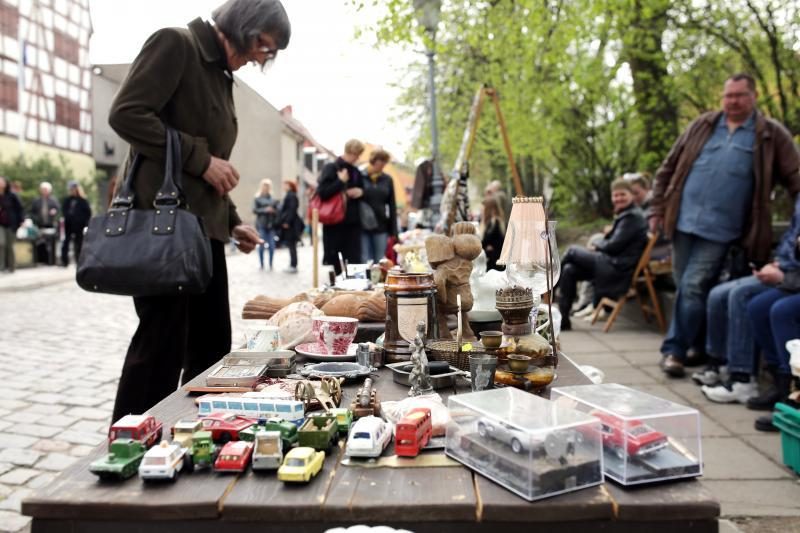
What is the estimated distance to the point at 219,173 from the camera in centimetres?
262

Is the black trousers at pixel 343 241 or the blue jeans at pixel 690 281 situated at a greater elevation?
the black trousers at pixel 343 241

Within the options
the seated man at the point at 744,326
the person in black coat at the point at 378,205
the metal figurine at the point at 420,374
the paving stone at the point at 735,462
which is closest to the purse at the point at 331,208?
the person in black coat at the point at 378,205

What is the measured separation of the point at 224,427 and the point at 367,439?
0.29 meters

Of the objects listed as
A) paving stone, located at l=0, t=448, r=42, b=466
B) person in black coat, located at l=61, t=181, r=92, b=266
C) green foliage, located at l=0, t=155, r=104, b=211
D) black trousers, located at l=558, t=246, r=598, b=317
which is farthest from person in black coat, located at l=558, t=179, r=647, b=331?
green foliage, located at l=0, t=155, r=104, b=211

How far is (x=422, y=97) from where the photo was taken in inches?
798

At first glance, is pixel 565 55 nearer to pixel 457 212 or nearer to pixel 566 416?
pixel 457 212

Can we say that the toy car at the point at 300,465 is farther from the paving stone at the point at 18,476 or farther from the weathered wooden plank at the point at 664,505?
the paving stone at the point at 18,476

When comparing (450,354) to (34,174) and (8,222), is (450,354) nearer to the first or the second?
(8,222)

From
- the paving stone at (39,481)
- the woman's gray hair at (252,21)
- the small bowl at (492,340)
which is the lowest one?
the paving stone at (39,481)

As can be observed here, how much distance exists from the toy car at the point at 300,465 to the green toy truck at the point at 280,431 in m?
0.07

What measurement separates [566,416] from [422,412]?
30 cm

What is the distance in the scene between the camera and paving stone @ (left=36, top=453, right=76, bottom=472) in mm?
3250

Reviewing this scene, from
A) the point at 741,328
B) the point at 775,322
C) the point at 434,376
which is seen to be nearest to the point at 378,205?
the point at 741,328

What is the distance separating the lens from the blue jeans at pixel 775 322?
3924 mm
